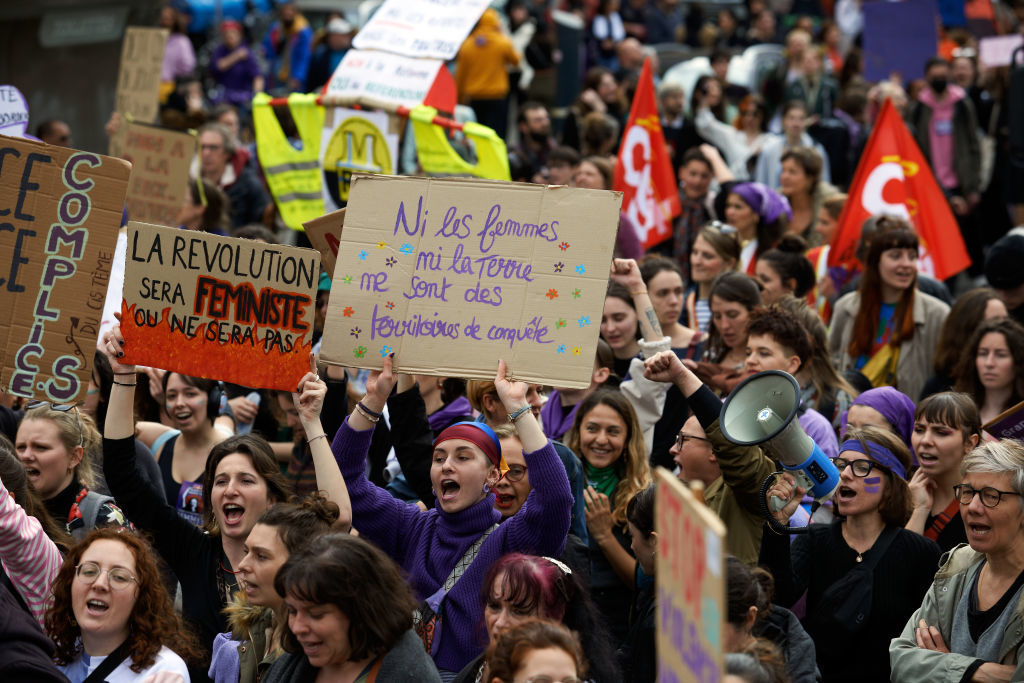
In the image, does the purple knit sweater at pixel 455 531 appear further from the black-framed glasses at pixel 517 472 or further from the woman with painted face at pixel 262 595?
the woman with painted face at pixel 262 595

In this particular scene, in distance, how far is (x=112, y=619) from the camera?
4.27 metres

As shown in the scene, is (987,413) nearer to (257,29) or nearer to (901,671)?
(901,671)

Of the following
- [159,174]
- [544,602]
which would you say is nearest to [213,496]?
[544,602]

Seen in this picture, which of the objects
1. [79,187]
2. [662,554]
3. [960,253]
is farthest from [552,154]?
[662,554]

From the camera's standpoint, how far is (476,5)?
9.40m

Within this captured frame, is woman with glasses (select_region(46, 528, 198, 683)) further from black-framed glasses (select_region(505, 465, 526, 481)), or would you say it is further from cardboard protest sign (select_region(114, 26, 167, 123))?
cardboard protest sign (select_region(114, 26, 167, 123))

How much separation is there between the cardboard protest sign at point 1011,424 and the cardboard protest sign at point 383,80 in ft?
16.4

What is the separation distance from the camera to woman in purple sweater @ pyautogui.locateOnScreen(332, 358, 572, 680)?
4418 mm

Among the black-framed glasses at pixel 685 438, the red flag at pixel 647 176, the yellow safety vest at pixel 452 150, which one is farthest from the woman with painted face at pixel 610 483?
the red flag at pixel 647 176

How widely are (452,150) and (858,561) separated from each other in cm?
484

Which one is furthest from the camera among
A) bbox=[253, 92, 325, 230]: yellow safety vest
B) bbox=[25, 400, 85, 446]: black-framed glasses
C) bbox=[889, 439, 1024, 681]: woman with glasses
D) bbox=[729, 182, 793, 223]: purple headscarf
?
bbox=[253, 92, 325, 230]: yellow safety vest

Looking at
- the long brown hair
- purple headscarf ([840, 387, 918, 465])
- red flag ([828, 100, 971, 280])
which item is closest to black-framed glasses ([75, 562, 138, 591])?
purple headscarf ([840, 387, 918, 465])

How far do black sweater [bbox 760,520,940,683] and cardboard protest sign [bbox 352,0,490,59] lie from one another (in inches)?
213

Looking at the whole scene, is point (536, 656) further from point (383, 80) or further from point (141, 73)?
point (141, 73)
